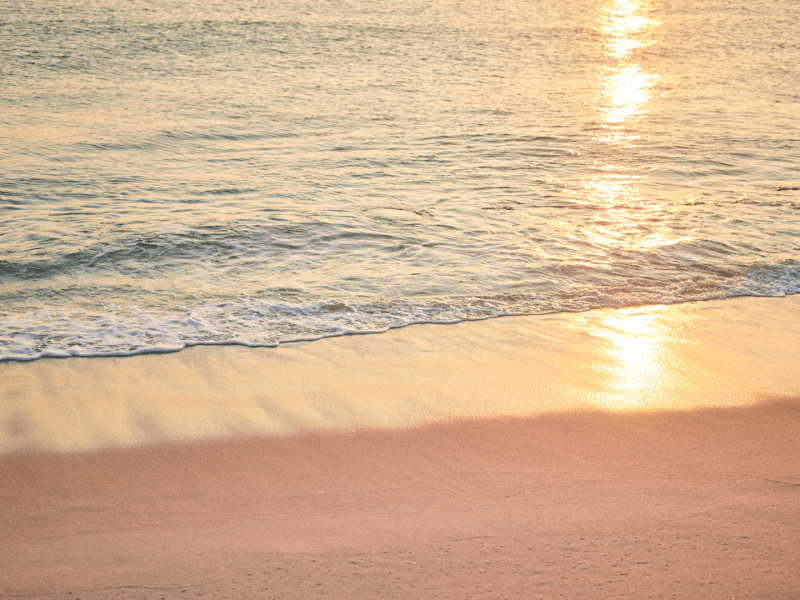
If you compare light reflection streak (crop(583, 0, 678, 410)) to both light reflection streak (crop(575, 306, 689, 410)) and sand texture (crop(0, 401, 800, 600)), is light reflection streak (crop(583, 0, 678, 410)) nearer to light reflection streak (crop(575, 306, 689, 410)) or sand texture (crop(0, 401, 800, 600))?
light reflection streak (crop(575, 306, 689, 410))

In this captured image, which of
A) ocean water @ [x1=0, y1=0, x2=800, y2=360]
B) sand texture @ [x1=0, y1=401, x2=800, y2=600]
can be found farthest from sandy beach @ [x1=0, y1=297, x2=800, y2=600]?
ocean water @ [x1=0, y1=0, x2=800, y2=360]

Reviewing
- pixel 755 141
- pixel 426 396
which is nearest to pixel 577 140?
pixel 755 141

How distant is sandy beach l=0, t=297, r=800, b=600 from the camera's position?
2.43 meters

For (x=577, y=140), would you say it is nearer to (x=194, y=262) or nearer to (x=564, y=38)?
(x=194, y=262)

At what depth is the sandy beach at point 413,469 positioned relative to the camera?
243 centimetres

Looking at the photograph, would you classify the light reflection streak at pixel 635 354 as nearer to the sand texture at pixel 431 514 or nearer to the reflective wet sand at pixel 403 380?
the reflective wet sand at pixel 403 380

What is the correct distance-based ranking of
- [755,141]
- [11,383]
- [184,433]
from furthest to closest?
1. [755,141]
2. [11,383]
3. [184,433]

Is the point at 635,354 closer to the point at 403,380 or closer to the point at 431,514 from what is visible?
the point at 403,380

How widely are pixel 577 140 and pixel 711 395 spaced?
8.70 metres

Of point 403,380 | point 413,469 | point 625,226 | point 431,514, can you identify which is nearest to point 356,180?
point 625,226

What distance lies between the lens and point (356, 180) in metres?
9.27

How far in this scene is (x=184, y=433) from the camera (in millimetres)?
3406

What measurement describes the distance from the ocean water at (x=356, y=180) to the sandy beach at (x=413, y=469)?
73 cm

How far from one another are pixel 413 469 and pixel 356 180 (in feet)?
21.9
